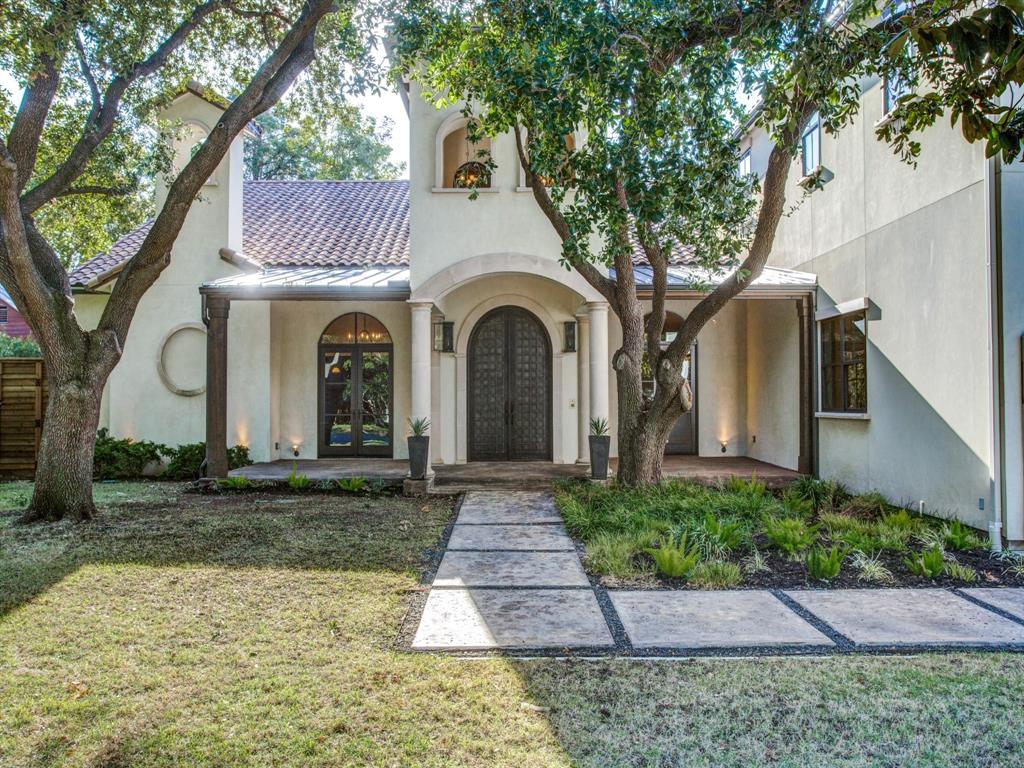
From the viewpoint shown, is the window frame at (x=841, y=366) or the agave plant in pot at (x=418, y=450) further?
the agave plant in pot at (x=418, y=450)

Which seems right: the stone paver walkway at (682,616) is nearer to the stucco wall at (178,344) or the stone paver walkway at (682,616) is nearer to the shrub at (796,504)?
the shrub at (796,504)

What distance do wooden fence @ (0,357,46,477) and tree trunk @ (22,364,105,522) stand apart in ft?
18.7

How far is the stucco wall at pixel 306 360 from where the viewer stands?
1335cm

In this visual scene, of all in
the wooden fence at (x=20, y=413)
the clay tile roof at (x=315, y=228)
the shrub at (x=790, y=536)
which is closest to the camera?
the shrub at (x=790, y=536)

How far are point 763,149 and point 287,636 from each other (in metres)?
12.1

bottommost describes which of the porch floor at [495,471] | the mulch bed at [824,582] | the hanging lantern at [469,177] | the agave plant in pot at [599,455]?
the mulch bed at [824,582]

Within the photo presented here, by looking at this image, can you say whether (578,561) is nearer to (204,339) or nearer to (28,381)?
(204,339)

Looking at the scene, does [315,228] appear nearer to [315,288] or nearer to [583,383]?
[315,288]

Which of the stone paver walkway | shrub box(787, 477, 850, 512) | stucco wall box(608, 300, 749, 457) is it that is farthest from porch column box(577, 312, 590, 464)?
the stone paver walkway

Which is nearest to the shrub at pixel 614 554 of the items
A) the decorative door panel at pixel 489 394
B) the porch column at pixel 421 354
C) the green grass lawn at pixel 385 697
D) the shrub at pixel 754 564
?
the shrub at pixel 754 564

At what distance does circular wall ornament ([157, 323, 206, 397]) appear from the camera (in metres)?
13.0

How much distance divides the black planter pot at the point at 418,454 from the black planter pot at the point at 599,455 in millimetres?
2415

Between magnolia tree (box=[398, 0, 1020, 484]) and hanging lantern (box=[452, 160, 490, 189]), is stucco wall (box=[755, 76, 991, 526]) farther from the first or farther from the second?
hanging lantern (box=[452, 160, 490, 189])

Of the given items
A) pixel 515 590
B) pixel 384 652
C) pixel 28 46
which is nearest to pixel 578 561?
pixel 515 590
